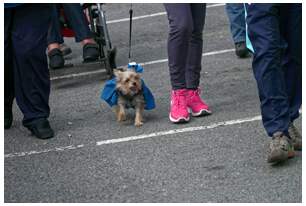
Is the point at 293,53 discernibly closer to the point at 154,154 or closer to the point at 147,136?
the point at 154,154

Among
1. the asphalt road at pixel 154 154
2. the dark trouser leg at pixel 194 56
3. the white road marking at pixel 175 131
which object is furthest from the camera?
the dark trouser leg at pixel 194 56

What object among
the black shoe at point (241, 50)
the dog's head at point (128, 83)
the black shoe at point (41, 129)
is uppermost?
the dog's head at point (128, 83)

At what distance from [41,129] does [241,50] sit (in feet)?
9.77

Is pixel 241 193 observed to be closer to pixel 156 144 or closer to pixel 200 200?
pixel 200 200

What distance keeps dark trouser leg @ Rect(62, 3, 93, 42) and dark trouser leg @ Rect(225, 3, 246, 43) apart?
1.52 meters

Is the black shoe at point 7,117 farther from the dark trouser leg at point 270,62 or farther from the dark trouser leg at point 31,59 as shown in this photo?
the dark trouser leg at point 270,62

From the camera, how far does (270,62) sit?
5.00 meters

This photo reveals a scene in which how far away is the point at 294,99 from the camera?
17.6 ft

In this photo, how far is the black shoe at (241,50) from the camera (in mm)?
8500

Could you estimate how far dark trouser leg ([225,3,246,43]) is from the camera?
8.57 m

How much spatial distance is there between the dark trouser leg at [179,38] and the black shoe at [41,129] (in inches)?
40.2

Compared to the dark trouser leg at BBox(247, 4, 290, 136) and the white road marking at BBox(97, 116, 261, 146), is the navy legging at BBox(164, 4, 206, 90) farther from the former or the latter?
the dark trouser leg at BBox(247, 4, 290, 136)

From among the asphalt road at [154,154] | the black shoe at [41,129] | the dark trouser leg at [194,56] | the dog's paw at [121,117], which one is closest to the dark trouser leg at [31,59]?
the black shoe at [41,129]
